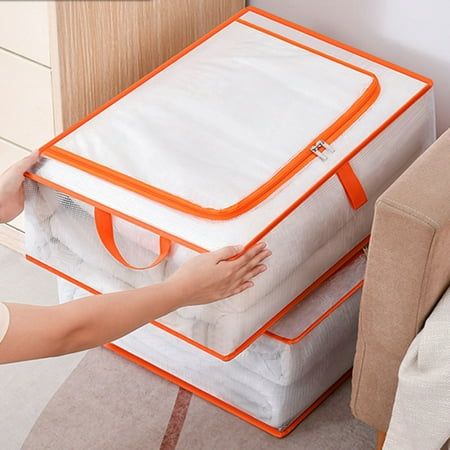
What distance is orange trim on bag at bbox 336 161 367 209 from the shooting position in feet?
5.56

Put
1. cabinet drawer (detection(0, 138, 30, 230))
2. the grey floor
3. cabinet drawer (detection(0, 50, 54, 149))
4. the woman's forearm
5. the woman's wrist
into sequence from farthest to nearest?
cabinet drawer (detection(0, 138, 30, 230)) < the grey floor < cabinet drawer (detection(0, 50, 54, 149)) < the woman's wrist < the woman's forearm

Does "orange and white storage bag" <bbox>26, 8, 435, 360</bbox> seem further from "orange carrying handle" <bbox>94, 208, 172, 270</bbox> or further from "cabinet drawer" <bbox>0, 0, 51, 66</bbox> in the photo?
"cabinet drawer" <bbox>0, 0, 51, 66</bbox>

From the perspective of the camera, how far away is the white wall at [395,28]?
1.99 meters

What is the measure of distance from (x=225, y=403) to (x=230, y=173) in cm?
49

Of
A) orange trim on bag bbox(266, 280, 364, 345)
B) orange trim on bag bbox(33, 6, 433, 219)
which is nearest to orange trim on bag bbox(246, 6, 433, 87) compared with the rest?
orange trim on bag bbox(33, 6, 433, 219)

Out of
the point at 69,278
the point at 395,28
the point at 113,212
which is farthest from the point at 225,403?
the point at 395,28

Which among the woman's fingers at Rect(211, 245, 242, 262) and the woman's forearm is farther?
the woman's fingers at Rect(211, 245, 242, 262)

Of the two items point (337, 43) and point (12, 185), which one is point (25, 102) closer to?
point (12, 185)

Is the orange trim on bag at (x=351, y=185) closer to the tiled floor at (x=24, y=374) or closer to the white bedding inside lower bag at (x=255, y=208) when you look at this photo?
the white bedding inside lower bag at (x=255, y=208)

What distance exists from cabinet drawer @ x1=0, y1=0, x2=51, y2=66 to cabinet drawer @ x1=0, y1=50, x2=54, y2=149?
26mm

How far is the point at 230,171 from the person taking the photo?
64.7 inches

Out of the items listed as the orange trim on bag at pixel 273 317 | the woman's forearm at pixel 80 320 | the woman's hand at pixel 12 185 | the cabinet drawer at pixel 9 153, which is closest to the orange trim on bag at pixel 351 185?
the orange trim on bag at pixel 273 317

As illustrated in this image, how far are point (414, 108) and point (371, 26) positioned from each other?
1.00 ft

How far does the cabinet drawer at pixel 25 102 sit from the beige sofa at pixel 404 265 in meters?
0.65
